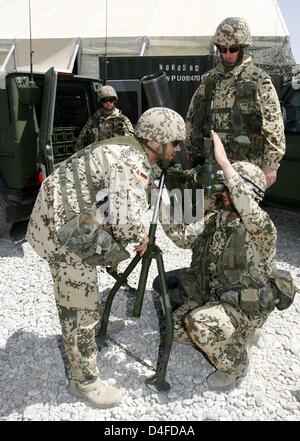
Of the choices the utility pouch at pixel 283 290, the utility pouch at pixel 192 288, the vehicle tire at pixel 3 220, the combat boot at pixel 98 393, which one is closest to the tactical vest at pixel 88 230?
the combat boot at pixel 98 393

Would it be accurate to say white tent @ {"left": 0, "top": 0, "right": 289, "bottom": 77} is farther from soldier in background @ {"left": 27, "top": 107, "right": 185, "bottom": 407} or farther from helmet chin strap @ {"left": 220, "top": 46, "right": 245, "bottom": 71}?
soldier in background @ {"left": 27, "top": 107, "right": 185, "bottom": 407}

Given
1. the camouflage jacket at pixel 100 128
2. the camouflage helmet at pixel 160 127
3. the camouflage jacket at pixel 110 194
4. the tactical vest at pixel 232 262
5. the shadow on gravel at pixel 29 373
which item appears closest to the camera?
the camouflage jacket at pixel 110 194

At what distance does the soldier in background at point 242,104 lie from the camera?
3367mm

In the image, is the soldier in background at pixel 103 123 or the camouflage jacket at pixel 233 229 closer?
the camouflage jacket at pixel 233 229

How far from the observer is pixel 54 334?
3309mm

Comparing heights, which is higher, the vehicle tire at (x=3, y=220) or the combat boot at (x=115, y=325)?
the vehicle tire at (x=3, y=220)

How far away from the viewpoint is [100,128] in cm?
563

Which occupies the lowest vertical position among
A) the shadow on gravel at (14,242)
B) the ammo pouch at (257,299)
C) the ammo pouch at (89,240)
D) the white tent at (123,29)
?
the shadow on gravel at (14,242)


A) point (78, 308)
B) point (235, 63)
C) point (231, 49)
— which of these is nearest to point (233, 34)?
point (231, 49)

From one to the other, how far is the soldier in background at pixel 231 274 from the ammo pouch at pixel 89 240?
0.72 m

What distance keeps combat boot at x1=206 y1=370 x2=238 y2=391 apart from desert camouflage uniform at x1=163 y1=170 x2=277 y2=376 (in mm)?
39

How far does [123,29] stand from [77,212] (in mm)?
12667

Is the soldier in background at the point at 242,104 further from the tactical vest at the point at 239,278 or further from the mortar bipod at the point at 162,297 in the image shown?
the mortar bipod at the point at 162,297
